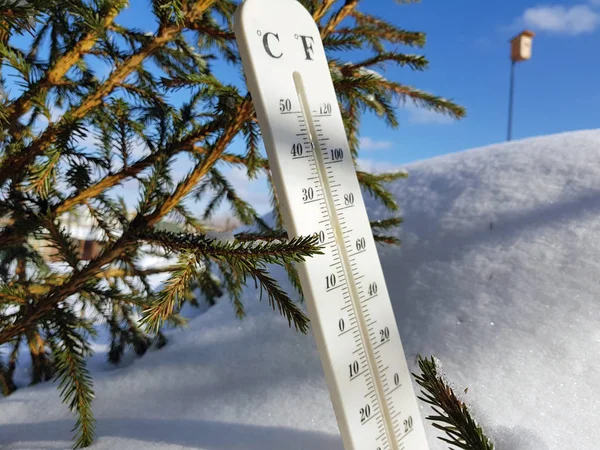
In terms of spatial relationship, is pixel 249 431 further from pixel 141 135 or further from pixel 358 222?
pixel 141 135

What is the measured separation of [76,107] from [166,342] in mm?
1005

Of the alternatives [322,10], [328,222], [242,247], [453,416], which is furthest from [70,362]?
[322,10]

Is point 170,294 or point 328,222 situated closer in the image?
point 170,294

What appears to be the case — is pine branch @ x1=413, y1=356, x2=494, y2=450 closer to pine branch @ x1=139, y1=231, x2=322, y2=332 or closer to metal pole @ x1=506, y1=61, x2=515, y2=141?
pine branch @ x1=139, y1=231, x2=322, y2=332

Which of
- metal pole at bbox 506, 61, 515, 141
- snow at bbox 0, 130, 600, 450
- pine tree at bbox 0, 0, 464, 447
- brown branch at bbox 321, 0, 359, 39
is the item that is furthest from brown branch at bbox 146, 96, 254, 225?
metal pole at bbox 506, 61, 515, 141

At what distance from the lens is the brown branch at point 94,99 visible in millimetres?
832

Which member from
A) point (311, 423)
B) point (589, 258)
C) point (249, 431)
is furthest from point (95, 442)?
point (589, 258)

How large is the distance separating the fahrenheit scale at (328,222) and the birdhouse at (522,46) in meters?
6.73

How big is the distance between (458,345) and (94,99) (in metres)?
1.09

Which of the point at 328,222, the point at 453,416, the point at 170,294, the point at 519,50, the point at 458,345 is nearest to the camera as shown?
the point at 453,416

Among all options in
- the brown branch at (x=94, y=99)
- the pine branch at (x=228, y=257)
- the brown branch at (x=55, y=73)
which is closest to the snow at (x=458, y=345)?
the pine branch at (x=228, y=257)

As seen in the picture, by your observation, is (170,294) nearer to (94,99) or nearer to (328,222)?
(328,222)

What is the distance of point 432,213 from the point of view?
157 cm

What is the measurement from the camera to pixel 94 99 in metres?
0.90
